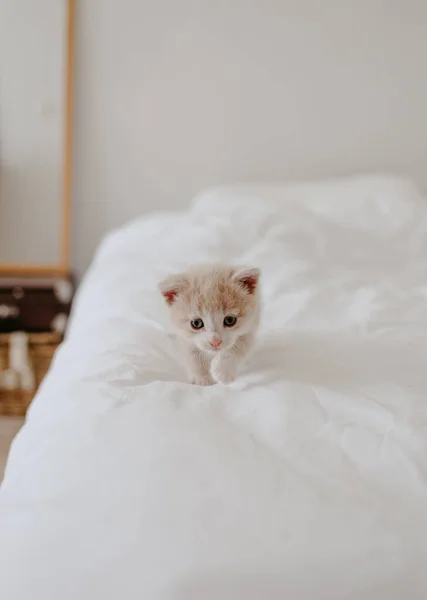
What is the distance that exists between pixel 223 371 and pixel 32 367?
4.49 feet

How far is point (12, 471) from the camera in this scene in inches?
35.4

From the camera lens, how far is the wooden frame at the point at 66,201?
2.30 m

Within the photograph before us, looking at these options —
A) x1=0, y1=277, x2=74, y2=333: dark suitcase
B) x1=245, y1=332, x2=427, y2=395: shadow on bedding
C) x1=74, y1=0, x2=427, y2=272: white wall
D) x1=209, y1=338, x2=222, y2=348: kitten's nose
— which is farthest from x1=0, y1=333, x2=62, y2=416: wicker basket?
x1=209, y1=338, x2=222, y2=348: kitten's nose

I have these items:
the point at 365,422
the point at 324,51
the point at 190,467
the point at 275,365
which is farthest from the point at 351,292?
the point at 324,51

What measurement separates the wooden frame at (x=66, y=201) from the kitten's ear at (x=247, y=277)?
141 centimetres

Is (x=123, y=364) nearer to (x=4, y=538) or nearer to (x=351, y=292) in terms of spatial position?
(x=4, y=538)

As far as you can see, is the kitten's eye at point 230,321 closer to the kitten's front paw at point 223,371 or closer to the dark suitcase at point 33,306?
the kitten's front paw at point 223,371

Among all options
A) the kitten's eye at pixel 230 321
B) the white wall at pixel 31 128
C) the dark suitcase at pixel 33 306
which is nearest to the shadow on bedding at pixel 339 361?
the kitten's eye at pixel 230 321

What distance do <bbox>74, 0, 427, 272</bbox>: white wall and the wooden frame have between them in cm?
5

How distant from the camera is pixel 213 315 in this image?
105cm

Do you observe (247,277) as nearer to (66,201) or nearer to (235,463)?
(235,463)

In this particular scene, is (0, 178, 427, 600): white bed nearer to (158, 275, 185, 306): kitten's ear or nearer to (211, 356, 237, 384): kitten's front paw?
(211, 356, 237, 384): kitten's front paw

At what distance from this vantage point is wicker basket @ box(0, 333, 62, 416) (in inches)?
88.9

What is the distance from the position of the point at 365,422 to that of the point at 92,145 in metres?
1.81
